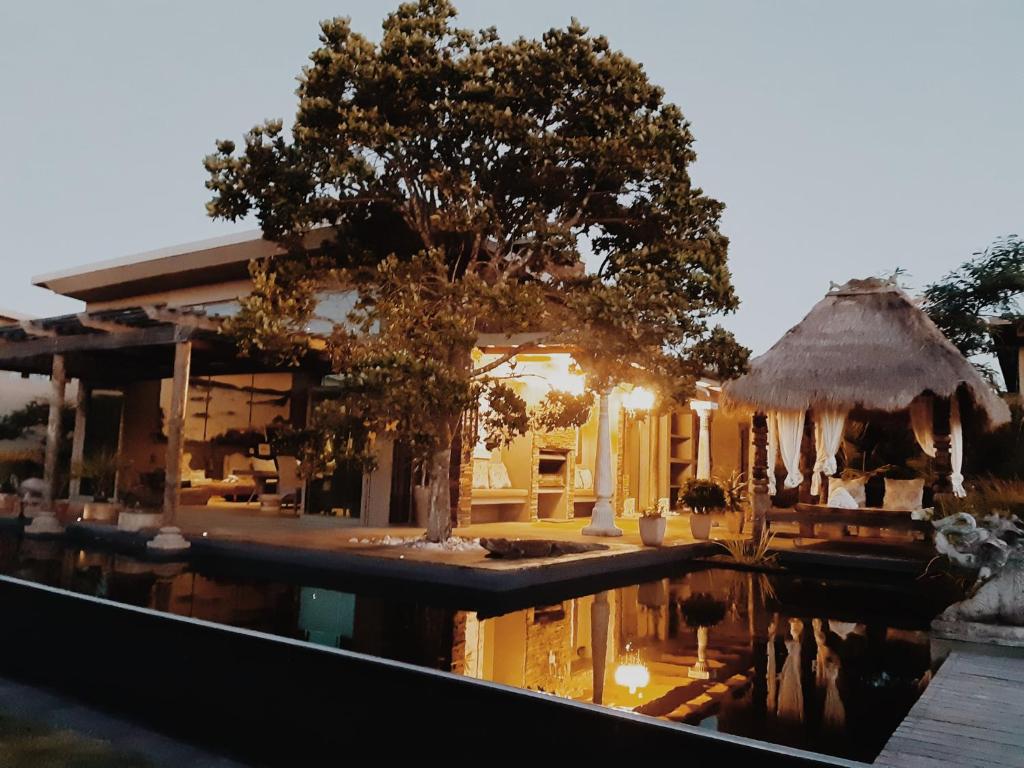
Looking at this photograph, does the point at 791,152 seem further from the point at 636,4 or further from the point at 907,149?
the point at 636,4

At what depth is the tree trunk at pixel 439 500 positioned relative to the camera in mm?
9328

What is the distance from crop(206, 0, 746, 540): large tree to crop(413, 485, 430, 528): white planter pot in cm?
262

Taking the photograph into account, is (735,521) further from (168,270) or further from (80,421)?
(80,421)

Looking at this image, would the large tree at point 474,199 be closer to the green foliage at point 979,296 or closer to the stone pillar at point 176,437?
the stone pillar at point 176,437

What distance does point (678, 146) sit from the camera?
9.30 metres

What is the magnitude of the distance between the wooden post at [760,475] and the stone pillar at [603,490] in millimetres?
1843

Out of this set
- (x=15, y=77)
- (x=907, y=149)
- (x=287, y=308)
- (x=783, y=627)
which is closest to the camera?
(x=783, y=627)

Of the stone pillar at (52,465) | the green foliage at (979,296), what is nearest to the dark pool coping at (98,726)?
the stone pillar at (52,465)

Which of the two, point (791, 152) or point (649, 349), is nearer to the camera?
point (649, 349)

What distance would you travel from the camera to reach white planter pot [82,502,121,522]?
11539 mm

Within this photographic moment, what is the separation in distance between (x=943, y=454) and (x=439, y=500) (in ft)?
21.8

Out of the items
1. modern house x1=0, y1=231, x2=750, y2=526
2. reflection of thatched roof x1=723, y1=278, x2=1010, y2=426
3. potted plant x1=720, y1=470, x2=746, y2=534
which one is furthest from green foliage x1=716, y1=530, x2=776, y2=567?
modern house x1=0, y1=231, x2=750, y2=526

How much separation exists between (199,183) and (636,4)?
29.9ft

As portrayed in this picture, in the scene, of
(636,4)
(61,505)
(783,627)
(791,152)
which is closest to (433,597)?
(783,627)
